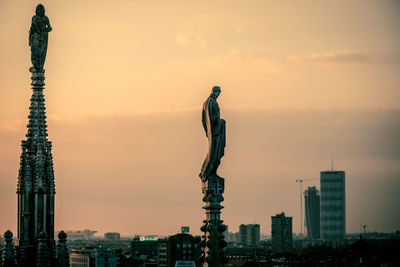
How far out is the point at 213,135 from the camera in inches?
1325

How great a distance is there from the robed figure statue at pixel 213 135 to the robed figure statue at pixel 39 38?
22.6m

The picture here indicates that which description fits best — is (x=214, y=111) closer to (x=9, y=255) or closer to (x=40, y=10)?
(x=9, y=255)

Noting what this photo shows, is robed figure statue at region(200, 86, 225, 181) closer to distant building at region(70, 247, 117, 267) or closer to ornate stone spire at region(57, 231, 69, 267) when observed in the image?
ornate stone spire at region(57, 231, 69, 267)

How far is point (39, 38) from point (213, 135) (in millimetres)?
23024

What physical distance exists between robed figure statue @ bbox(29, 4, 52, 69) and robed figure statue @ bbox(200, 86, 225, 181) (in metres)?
22.6

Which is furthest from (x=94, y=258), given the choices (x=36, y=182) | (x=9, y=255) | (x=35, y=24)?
(x=9, y=255)

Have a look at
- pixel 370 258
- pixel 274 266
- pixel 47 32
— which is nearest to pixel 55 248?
pixel 47 32

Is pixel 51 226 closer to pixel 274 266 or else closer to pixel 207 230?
pixel 207 230

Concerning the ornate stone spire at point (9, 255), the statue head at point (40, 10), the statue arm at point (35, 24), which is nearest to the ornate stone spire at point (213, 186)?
the ornate stone spire at point (9, 255)

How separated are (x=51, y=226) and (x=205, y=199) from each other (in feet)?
71.1

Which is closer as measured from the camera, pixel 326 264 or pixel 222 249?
pixel 222 249

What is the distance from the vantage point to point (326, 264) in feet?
655

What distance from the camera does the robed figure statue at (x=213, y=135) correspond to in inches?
1318

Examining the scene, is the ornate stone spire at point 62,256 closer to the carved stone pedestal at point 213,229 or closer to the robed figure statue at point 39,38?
the robed figure statue at point 39,38
